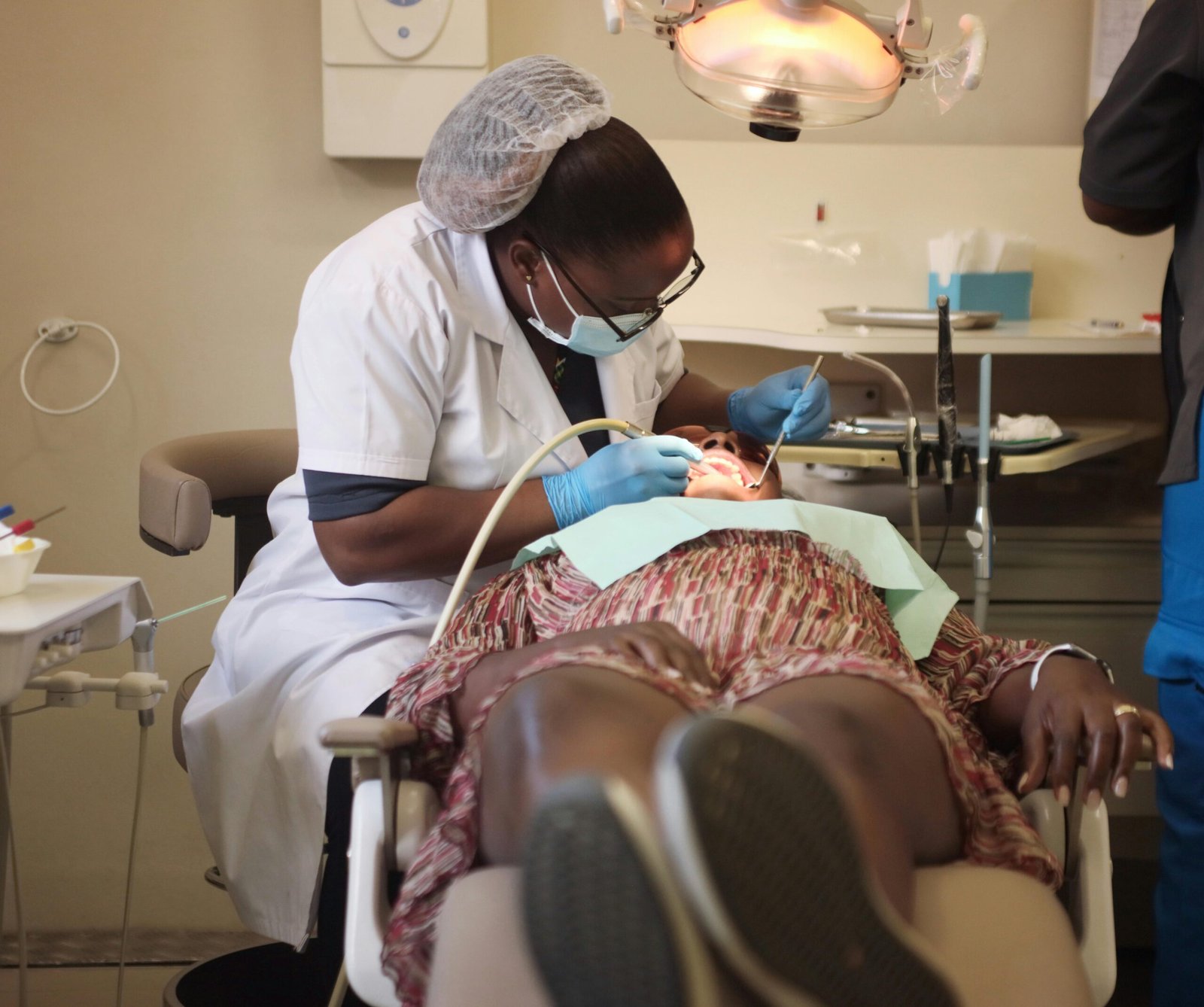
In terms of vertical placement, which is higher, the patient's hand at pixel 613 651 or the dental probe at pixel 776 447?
the dental probe at pixel 776 447

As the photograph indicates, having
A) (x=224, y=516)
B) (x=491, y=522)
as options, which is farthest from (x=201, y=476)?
(x=491, y=522)

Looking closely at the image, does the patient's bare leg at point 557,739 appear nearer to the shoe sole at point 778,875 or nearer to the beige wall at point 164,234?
the shoe sole at point 778,875

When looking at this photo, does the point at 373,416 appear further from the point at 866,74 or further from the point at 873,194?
the point at 873,194

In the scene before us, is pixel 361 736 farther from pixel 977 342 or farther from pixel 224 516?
pixel 977 342

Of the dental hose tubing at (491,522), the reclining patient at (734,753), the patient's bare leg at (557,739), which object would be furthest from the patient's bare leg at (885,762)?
the dental hose tubing at (491,522)

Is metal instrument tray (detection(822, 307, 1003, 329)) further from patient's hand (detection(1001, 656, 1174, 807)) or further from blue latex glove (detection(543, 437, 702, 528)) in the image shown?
patient's hand (detection(1001, 656, 1174, 807))

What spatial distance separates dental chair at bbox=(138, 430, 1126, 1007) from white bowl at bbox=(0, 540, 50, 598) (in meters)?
0.53

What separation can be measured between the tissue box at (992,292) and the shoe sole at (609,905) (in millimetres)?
2021

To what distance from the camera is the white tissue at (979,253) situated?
2.42 meters

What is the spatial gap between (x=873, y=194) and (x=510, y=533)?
58.2 inches

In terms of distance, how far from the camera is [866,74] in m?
1.28

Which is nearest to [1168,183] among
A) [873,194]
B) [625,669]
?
[873,194]

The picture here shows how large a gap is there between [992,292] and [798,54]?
4.39 ft

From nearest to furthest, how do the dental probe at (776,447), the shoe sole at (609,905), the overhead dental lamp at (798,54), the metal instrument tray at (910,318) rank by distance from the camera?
1. the shoe sole at (609,905)
2. the overhead dental lamp at (798,54)
3. the dental probe at (776,447)
4. the metal instrument tray at (910,318)
